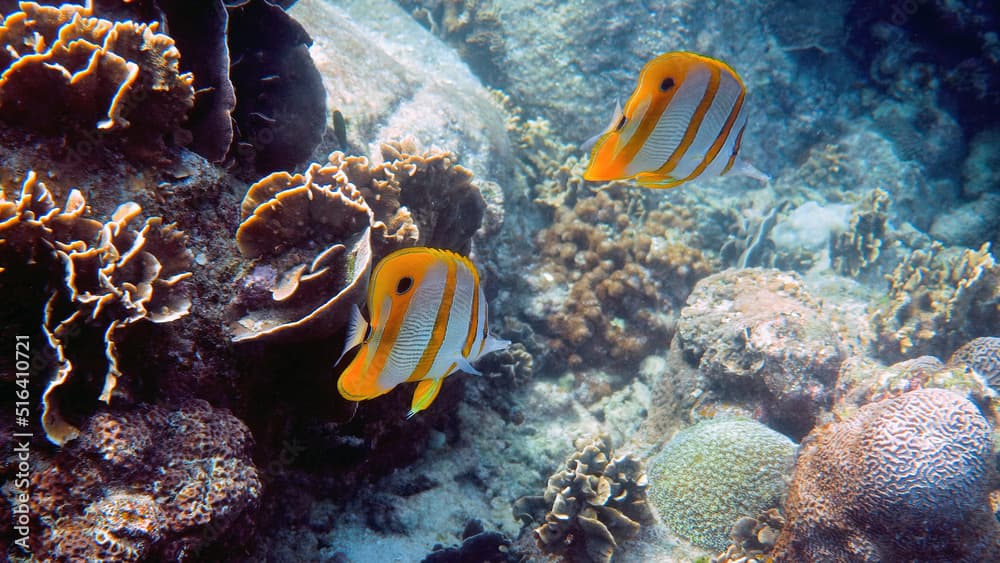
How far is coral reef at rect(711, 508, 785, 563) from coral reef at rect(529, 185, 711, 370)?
7.74 ft

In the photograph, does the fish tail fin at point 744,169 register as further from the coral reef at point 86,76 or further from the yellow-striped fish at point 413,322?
the coral reef at point 86,76

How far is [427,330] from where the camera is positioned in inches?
56.2

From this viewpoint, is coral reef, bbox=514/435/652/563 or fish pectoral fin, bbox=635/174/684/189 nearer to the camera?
fish pectoral fin, bbox=635/174/684/189

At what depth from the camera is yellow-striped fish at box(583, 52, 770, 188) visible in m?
1.68

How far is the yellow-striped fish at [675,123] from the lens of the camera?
168cm

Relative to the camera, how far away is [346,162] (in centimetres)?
314

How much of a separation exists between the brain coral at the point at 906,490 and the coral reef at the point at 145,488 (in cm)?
374

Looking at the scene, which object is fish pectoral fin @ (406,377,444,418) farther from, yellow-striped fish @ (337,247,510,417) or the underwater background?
the underwater background

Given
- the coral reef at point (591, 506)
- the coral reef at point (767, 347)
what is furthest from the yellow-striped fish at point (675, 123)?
the coral reef at point (767, 347)

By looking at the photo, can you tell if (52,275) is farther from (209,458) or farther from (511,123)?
(511,123)

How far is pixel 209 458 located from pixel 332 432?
93 cm

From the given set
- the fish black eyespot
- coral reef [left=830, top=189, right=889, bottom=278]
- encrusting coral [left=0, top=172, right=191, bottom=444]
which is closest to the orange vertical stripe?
the fish black eyespot

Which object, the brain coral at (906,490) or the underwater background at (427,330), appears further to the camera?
the brain coral at (906,490)

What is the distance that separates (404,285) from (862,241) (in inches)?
379
